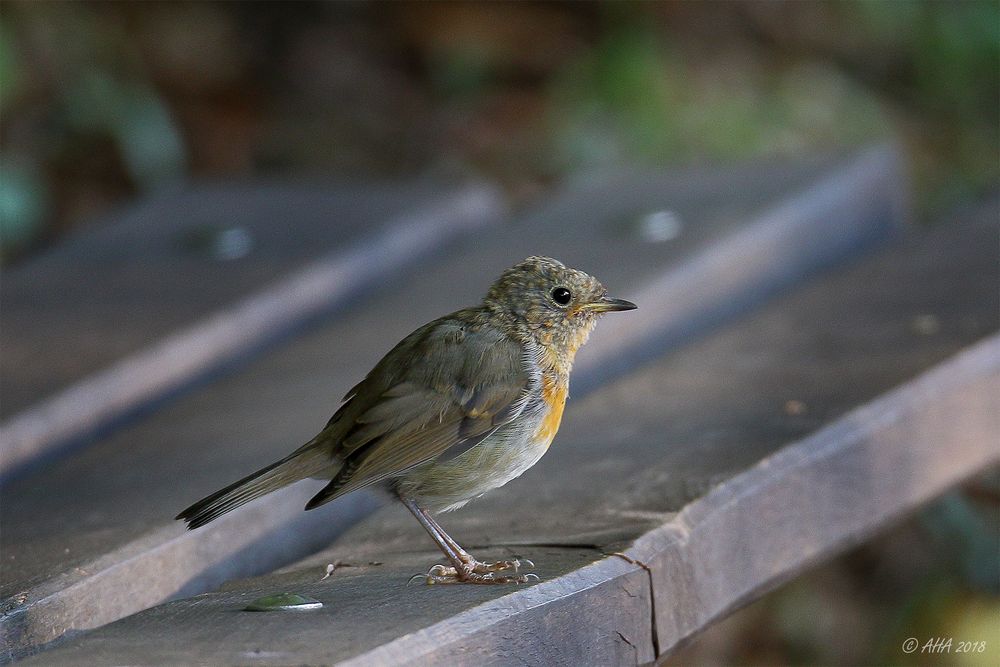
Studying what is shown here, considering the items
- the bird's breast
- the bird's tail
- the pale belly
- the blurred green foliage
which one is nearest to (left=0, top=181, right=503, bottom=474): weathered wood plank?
the bird's tail

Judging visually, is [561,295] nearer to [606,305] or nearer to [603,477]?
[606,305]

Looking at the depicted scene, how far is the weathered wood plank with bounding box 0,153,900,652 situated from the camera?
1.99 metres

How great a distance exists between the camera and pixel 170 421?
2.80 meters

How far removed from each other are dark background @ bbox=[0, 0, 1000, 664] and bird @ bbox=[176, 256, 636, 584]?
155 inches

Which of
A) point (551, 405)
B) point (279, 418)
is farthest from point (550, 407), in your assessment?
point (279, 418)

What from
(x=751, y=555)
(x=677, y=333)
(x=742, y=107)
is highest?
(x=742, y=107)

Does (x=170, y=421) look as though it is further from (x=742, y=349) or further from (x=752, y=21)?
(x=752, y=21)

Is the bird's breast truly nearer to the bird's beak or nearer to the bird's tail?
the bird's beak

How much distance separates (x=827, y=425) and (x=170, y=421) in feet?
4.31

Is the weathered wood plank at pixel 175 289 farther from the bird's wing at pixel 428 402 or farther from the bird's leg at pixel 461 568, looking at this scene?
the bird's leg at pixel 461 568

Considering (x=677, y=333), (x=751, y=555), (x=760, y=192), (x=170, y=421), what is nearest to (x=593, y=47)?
(x=760, y=192)

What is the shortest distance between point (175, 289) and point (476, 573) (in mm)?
1785

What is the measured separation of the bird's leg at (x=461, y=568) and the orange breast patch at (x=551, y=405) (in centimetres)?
23

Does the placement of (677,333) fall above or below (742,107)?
below
